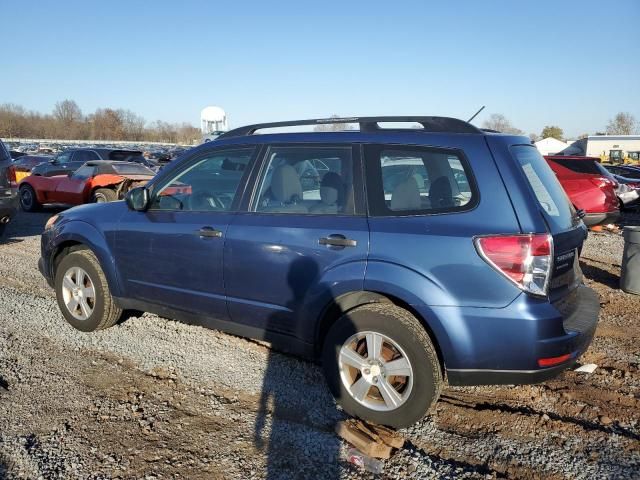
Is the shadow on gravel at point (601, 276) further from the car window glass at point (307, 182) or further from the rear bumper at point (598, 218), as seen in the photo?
the car window glass at point (307, 182)

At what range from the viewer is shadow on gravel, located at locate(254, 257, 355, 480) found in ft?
8.94

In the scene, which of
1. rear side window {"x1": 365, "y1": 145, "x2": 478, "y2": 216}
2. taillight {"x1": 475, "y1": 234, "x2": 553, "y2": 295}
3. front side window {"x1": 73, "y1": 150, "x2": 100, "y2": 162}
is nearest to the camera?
taillight {"x1": 475, "y1": 234, "x2": 553, "y2": 295}

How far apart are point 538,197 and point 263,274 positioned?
183 cm

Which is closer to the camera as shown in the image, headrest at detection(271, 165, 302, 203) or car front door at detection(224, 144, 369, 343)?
car front door at detection(224, 144, 369, 343)

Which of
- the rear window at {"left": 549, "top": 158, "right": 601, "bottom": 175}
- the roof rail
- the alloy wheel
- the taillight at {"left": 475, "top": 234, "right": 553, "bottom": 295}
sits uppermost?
the roof rail

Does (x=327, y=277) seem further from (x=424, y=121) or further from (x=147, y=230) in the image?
(x=147, y=230)

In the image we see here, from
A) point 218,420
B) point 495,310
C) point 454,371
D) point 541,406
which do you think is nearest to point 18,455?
point 218,420

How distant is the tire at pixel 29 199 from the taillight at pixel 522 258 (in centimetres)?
1345

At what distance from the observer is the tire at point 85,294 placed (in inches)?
176

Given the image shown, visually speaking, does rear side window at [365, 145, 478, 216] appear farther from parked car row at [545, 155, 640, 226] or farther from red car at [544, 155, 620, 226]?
red car at [544, 155, 620, 226]

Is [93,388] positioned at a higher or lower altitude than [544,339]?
lower

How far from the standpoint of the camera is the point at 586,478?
262 cm

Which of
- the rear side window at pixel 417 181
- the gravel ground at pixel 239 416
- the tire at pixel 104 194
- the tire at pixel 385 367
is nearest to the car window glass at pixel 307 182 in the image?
the rear side window at pixel 417 181

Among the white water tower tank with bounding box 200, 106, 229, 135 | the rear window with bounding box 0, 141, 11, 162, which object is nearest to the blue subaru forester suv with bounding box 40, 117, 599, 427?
the rear window with bounding box 0, 141, 11, 162
